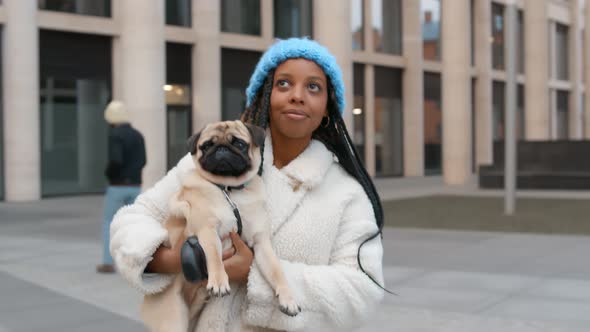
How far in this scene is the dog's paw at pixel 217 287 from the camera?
78.7 inches

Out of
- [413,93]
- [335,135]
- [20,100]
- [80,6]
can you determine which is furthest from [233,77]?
[335,135]

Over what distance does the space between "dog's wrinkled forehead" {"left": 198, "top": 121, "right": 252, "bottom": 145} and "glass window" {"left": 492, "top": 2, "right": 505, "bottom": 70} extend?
41621 millimetres

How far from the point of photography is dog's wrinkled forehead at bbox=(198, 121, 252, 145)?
84.0 inches

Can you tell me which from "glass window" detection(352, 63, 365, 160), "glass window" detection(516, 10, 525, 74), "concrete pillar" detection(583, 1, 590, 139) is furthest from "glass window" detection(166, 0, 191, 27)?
"concrete pillar" detection(583, 1, 590, 139)

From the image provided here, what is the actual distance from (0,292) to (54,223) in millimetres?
7452

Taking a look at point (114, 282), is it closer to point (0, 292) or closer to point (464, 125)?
point (0, 292)

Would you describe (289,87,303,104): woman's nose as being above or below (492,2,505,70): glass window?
below

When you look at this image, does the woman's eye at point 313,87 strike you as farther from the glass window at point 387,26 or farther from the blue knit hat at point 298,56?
the glass window at point 387,26

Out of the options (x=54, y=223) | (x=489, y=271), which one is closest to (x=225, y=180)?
(x=489, y=271)

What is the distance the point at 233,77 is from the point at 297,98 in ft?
87.3

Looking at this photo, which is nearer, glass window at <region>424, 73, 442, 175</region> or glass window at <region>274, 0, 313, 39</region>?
glass window at <region>274, 0, 313, 39</region>

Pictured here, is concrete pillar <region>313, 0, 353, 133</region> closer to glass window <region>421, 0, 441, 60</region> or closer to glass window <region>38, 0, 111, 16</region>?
glass window <region>38, 0, 111, 16</region>

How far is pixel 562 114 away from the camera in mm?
49312

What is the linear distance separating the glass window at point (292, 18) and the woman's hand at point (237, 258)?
93.7 feet
